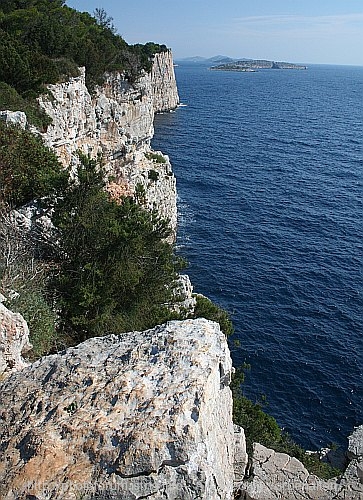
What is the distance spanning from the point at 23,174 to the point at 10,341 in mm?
11693

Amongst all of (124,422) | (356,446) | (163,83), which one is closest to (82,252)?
(124,422)

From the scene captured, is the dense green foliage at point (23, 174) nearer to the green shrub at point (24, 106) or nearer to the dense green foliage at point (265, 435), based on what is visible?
the green shrub at point (24, 106)

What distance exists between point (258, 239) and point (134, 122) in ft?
75.3

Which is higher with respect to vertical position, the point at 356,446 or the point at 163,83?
the point at 163,83

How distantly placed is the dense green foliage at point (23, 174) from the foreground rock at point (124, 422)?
11964 millimetres

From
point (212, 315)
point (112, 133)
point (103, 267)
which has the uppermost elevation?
point (112, 133)

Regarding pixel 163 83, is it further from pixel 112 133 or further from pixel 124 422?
pixel 124 422

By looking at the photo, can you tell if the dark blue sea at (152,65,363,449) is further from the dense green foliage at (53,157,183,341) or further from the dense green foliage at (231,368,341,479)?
the dense green foliage at (53,157,183,341)

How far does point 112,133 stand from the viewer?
135 feet

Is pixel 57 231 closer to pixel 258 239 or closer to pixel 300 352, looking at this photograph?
pixel 300 352

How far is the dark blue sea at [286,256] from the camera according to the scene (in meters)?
31.9

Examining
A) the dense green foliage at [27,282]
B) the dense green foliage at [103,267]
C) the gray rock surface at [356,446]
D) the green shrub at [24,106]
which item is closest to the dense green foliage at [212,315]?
the dense green foliage at [103,267]

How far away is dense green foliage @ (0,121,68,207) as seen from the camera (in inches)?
770

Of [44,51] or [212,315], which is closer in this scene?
[212,315]
